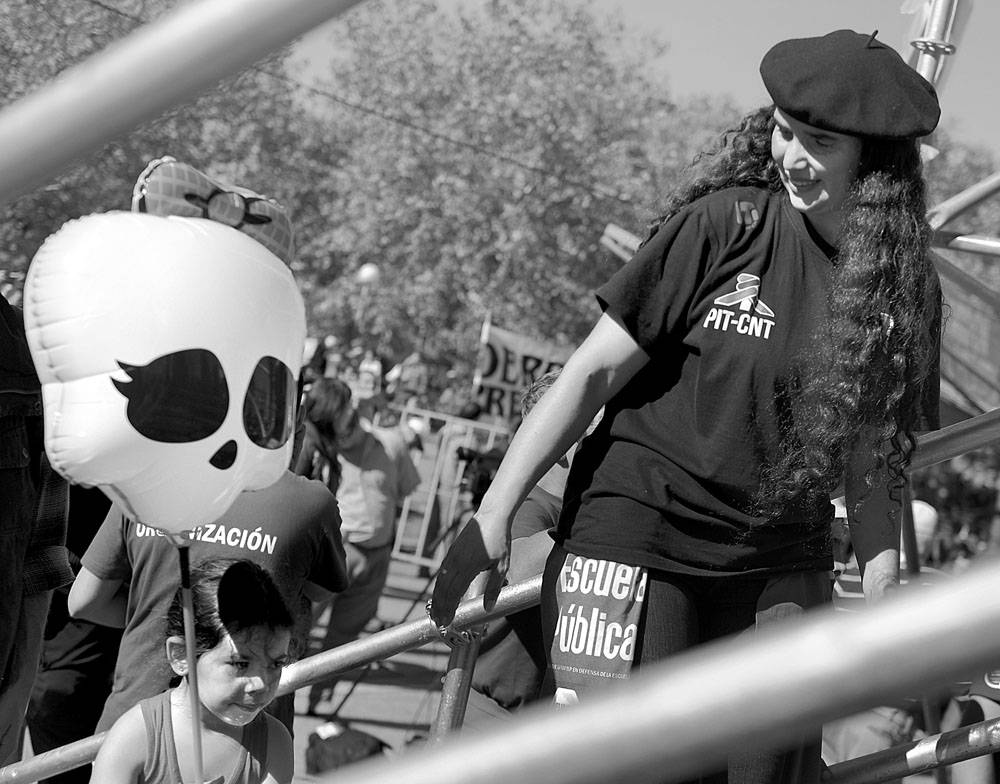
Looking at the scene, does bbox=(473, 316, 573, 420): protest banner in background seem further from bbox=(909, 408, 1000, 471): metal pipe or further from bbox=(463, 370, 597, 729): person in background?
bbox=(909, 408, 1000, 471): metal pipe

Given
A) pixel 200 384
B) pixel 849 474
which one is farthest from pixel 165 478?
pixel 849 474

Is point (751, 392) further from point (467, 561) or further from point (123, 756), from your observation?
point (123, 756)

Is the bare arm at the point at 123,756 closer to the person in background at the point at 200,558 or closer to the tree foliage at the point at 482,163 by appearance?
the person in background at the point at 200,558

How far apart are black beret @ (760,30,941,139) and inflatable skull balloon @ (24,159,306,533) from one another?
85cm

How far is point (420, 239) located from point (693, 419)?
24.6 m

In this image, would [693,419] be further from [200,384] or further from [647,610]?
[200,384]

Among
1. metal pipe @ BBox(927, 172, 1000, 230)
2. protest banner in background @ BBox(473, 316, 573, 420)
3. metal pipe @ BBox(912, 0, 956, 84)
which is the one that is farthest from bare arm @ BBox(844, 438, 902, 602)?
protest banner in background @ BBox(473, 316, 573, 420)

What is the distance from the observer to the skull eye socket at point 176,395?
194 cm

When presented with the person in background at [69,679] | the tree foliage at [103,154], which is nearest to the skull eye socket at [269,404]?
the person in background at [69,679]

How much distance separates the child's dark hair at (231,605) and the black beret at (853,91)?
143cm

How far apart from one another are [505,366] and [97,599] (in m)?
9.19

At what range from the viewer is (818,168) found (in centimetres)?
214

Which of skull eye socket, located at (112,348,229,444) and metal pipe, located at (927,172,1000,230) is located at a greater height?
skull eye socket, located at (112,348,229,444)

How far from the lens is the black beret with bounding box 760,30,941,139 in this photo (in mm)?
2070
